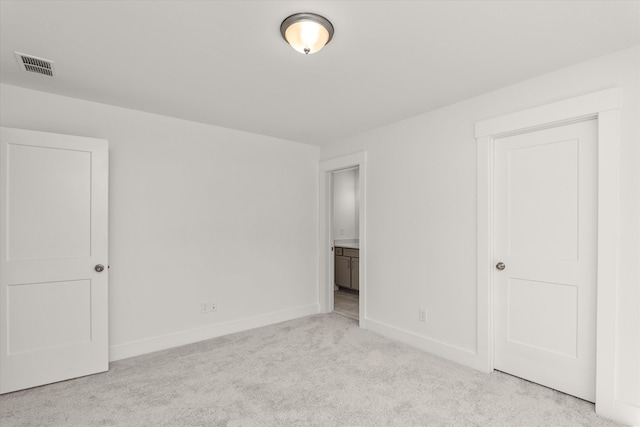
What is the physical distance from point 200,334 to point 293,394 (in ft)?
5.17

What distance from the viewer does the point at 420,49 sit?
208 centimetres

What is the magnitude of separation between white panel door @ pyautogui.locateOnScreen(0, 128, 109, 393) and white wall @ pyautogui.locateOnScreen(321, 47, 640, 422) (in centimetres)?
271

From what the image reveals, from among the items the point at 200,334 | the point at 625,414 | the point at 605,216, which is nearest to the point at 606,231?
the point at 605,216

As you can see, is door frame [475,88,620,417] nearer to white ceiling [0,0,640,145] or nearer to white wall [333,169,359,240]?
white ceiling [0,0,640,145]

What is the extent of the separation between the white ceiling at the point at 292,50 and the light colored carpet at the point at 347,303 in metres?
2.80

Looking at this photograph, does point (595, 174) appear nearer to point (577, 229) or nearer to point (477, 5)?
point (577, 229)

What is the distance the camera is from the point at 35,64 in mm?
2279

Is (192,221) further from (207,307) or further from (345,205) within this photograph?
(345,205)

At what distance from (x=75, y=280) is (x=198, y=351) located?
4.14 feet

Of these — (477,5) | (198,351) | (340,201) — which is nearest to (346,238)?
(340,201)

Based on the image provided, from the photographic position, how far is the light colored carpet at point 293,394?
210 cm

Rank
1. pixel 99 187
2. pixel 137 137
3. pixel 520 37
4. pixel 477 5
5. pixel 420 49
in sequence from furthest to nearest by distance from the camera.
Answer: pixel 137 137 → pixel 99 187 → pixel 420 49 → pixel 520 37 → pixel 477 5

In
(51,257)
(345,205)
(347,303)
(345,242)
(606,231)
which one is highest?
(345,205)

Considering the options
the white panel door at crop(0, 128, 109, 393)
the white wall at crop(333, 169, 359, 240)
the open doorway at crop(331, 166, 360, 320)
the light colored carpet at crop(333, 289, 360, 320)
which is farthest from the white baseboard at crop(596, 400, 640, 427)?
the white wall at crop(333, 169, 359, 240)
